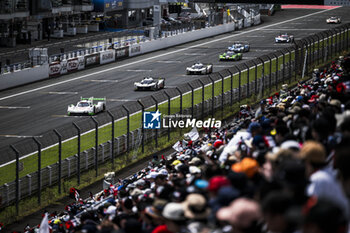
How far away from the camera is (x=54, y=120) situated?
36.5m

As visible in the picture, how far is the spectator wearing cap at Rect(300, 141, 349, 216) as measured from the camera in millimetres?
6812

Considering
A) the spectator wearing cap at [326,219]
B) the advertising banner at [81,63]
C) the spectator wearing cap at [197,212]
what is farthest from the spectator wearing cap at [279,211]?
the advertising banner at [81,63]

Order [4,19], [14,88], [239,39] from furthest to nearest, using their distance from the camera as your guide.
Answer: [239,39] → [4,19] → [14,88]

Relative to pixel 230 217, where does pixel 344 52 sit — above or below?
below

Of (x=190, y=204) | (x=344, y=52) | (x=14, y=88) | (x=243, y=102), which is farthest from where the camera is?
(x=344, y=52)

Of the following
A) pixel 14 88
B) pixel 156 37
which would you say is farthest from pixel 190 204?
pixel 156 37

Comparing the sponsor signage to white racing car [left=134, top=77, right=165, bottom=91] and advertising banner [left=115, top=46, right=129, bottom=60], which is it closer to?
white racing car [left=134, top=77, right=165, bottom=91]

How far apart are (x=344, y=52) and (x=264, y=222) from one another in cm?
4898

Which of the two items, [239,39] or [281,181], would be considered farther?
[239,39]

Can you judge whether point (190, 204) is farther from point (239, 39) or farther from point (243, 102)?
point (239, 39)

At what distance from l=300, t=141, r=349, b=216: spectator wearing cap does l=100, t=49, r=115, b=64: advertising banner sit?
5068 centimetres

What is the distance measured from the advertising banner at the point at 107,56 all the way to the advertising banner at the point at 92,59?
0.66 metres

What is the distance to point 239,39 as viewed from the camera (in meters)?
76.2

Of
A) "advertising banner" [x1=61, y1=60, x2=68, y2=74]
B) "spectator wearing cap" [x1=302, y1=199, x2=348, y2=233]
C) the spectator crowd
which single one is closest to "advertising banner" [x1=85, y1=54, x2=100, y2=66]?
"advertising banner" [x1=61, y1=60, x2=68, y2=74]
